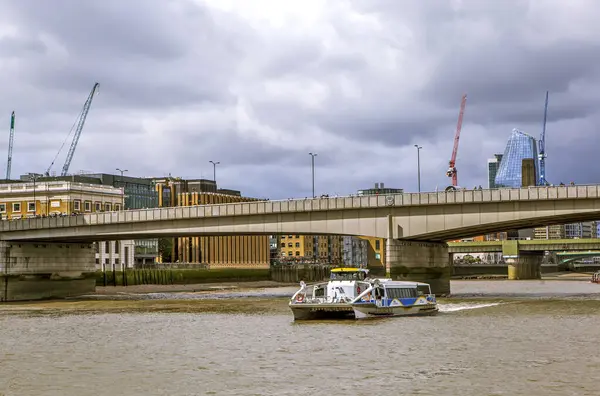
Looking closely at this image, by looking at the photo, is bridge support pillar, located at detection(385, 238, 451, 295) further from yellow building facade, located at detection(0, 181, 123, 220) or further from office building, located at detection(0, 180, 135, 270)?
yellow building facade, located at detection(0, 181, 123, 220)

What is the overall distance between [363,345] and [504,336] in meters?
9.37

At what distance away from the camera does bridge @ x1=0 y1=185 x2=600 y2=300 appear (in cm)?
9038

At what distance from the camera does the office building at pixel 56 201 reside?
154875 mm

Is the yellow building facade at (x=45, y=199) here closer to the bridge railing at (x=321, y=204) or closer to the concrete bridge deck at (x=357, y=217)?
the concrete bridge deck at (x=357, y=217)

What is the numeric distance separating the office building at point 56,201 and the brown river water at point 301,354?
3217 inches

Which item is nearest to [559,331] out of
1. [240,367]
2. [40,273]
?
[240,367]

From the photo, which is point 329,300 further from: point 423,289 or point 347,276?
point 423,289

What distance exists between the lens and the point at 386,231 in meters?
95.6

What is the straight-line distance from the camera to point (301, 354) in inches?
1811

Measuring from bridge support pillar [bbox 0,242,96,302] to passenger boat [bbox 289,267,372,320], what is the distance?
2045 inches

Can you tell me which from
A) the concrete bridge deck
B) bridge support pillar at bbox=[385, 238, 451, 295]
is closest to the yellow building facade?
the concrete bridge deck

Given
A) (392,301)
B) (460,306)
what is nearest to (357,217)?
(460,306)

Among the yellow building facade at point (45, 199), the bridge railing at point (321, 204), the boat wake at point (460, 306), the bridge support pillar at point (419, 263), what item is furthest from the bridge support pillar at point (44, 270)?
the boat wake at point (460, 306)

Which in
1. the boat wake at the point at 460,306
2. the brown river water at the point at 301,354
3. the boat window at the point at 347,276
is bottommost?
the brown river water at the point at 301,354
